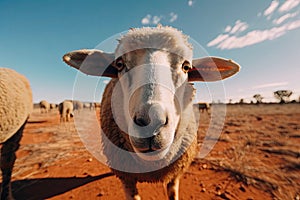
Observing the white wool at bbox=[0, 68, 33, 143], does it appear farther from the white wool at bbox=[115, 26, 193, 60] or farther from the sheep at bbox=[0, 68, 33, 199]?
the white wool at bbox=[115, 26, 193, 60]

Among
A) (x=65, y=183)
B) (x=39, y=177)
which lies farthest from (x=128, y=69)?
(x=39, y=177)

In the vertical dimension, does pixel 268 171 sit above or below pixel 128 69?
below

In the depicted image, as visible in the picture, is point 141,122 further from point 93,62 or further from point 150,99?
point 93,62

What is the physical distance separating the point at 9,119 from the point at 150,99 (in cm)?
288

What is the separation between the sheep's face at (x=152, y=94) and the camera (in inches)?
46.8

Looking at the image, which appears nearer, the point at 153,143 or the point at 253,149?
the point at 153,143

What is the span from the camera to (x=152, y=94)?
1.30 meters

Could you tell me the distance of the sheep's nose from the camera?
1136 mm

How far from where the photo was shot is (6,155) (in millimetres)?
2863

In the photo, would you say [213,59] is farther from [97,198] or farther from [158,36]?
[97,198]

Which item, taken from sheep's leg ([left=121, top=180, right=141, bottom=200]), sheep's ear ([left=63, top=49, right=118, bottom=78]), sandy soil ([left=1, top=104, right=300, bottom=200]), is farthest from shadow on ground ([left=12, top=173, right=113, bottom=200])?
sheep's ear ([left=63, top=49, right=118, bottom=78])

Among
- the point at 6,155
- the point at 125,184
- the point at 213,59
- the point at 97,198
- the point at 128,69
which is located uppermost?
the point at 213,59

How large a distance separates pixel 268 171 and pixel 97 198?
3815 millimetres

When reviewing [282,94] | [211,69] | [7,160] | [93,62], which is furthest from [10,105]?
[282,94]
